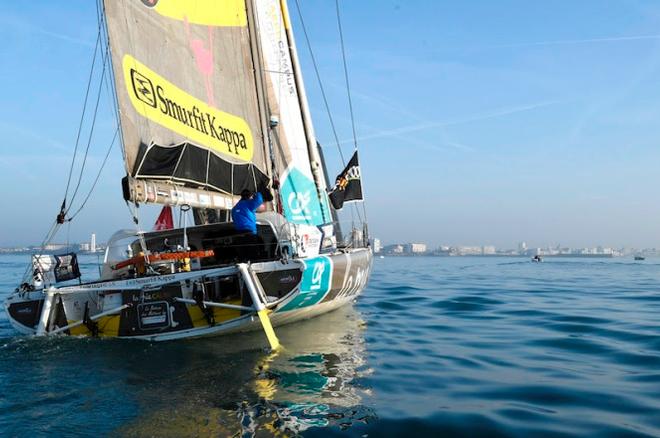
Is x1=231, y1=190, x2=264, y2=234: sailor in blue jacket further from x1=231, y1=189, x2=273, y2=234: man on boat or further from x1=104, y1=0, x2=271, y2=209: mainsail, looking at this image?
x1=104, y1=0, x2=271, y2=209: mainsail

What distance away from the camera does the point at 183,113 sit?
9641 millimetres

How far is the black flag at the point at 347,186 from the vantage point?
45.3ft

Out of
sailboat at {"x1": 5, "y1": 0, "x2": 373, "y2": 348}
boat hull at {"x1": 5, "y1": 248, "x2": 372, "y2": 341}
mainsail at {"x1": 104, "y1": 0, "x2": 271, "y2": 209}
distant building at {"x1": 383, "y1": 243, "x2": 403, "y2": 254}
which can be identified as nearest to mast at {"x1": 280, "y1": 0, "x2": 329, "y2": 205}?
sailboat at {"x1": 5, "y1": 0, "x2": 373, "y2": 348}

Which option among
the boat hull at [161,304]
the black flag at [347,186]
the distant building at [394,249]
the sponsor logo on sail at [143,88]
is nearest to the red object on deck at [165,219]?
the black flag at [347,186]

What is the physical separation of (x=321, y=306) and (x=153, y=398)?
5522 millimetres

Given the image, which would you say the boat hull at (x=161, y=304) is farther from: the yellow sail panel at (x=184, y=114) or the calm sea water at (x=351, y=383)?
the yellow sail panel at (x=184, y=114)

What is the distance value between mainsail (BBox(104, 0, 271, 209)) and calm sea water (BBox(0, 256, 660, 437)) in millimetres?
2712

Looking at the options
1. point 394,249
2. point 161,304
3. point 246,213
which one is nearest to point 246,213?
point 246,213

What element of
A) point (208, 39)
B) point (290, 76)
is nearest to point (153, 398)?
point (208, 39)

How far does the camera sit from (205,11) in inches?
417

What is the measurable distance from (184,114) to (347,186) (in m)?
5.34

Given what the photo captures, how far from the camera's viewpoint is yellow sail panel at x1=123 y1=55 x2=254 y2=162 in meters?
Result: 8.84

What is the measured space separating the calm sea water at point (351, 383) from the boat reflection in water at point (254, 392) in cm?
2

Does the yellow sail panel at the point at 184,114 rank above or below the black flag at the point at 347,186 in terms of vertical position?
above
